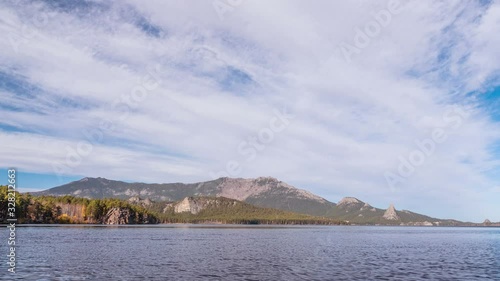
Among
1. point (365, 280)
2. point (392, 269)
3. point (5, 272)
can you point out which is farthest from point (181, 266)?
point (392, 269)

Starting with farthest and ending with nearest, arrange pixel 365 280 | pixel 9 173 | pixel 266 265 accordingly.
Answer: pixel 266 265 < pixel 9 173 < pixel 365 280

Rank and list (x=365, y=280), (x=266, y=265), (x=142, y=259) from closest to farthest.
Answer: (x=365, y=280), (x=266, y=265), (x=142, y=259)

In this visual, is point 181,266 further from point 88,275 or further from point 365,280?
point 365,280

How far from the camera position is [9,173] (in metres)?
63.4

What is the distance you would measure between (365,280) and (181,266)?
29638mm

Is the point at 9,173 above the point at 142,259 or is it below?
above

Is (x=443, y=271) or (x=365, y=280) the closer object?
(x=365, y=280)

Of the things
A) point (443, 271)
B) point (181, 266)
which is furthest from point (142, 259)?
point (443, 271)

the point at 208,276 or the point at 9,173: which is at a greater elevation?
the point at 9,173

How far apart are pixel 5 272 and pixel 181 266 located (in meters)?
25.0

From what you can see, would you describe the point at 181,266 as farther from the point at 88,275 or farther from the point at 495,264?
the point at 495,264

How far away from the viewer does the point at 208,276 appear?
178 feet

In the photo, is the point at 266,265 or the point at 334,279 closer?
the point at 334,279

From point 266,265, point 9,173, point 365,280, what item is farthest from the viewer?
point 266,265
